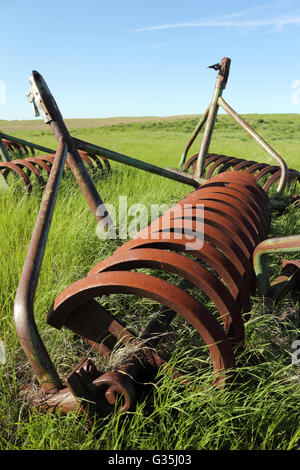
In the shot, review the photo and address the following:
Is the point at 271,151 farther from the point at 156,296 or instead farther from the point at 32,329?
the point at 32,329

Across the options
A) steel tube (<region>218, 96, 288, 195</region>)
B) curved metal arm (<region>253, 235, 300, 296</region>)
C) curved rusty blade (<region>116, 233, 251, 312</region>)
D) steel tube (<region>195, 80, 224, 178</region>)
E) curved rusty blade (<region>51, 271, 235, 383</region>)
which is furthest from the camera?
steel tube (<region>195, 80, 224, 178</region>)

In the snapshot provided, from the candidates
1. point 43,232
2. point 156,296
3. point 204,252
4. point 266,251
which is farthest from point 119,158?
point 156,296

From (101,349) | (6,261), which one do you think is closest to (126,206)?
(6,261)

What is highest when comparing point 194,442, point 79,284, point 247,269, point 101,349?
point 79,284

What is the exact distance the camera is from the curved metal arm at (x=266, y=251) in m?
1.62

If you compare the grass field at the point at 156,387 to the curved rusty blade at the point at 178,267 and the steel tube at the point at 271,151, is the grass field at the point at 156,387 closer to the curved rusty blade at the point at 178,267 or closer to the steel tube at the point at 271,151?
the curved rusty blade at the point at 178,267

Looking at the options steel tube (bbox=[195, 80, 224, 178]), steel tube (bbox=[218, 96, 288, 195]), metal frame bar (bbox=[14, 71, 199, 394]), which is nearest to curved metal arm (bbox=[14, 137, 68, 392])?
metal frame bar (bbox=[14, 71, 199, 394])

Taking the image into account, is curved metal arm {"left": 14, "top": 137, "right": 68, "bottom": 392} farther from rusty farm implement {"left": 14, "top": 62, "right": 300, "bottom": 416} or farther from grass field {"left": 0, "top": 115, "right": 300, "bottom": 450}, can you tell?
grass field {"left": 0, "top": 115, "right": 300, "bottom": 450}

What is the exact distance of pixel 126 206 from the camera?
3686 millimetres

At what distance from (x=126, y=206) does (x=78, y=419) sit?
258cm

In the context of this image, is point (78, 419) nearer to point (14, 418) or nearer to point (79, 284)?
point (14, 418)

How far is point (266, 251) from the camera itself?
1.74 metres

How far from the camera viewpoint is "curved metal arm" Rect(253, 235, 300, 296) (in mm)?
1619

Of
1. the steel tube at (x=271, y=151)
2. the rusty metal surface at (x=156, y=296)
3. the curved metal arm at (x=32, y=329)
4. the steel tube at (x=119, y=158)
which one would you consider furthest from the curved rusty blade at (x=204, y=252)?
the steel tube at (x=271, y=151)
